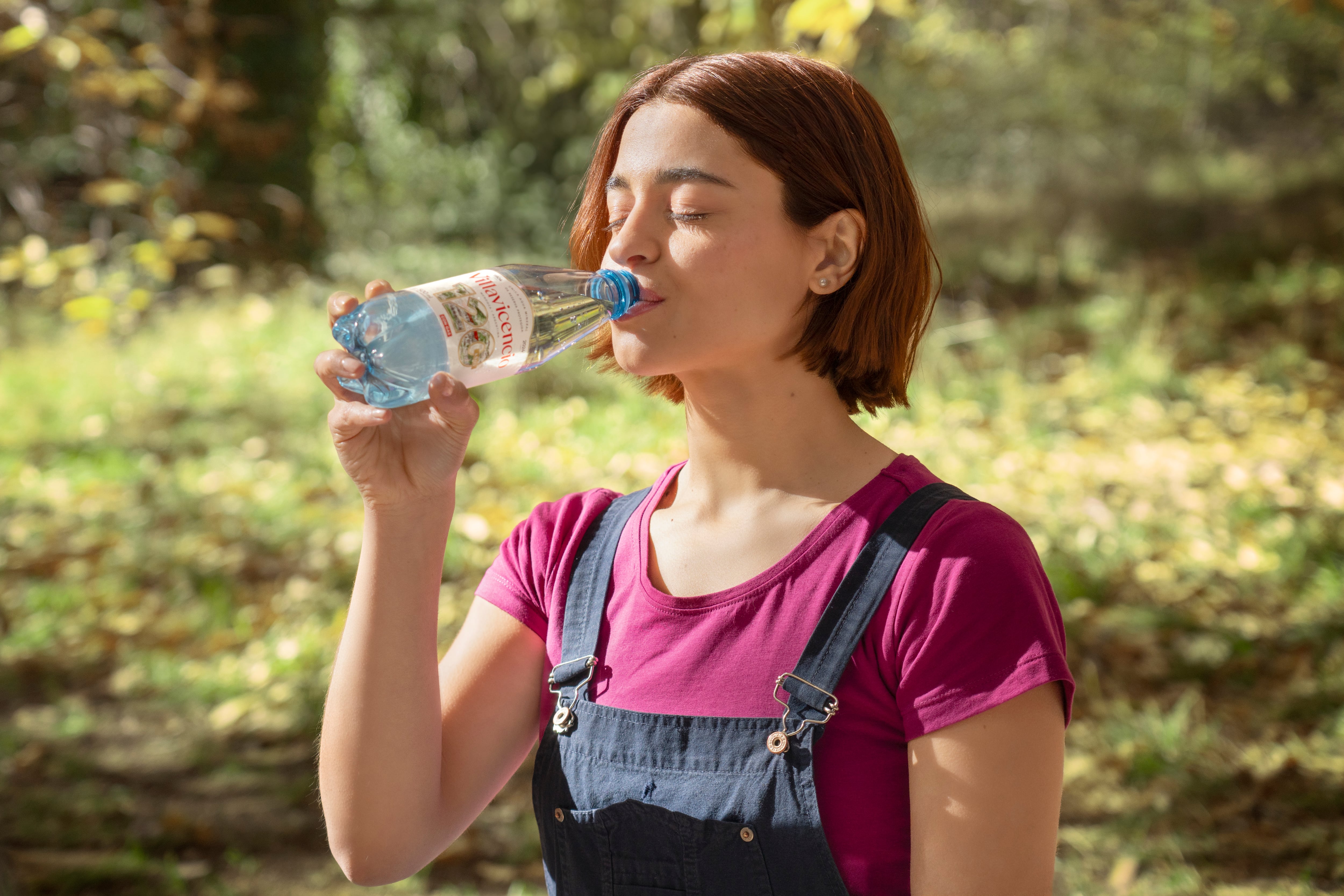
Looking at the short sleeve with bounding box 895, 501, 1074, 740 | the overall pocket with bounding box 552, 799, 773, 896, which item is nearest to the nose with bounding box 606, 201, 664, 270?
the short sleeve with bounding box 895, 501, 1074, 740

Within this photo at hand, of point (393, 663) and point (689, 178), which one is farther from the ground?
point (689, 178)

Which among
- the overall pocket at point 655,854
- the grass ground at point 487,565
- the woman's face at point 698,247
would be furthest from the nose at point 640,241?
the grass ground at point 487,565

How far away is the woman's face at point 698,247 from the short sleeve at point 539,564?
0.95ft

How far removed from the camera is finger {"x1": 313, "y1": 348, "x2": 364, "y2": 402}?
130cm

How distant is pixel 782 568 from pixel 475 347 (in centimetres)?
48

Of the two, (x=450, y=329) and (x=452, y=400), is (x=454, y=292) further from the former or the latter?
(x=452, y=400)

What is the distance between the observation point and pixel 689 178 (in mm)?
1415

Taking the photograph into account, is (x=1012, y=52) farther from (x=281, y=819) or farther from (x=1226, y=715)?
(x=281, y=819)

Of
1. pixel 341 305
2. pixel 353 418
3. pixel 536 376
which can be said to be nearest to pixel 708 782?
pixel 353 418

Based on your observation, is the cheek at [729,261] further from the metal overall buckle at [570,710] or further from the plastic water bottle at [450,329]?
the metal overall buckle at [570,710]

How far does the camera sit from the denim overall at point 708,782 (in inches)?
51.1

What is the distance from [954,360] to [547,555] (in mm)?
5823

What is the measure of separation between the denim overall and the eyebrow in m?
0.45

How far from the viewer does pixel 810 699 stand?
1.30 m
